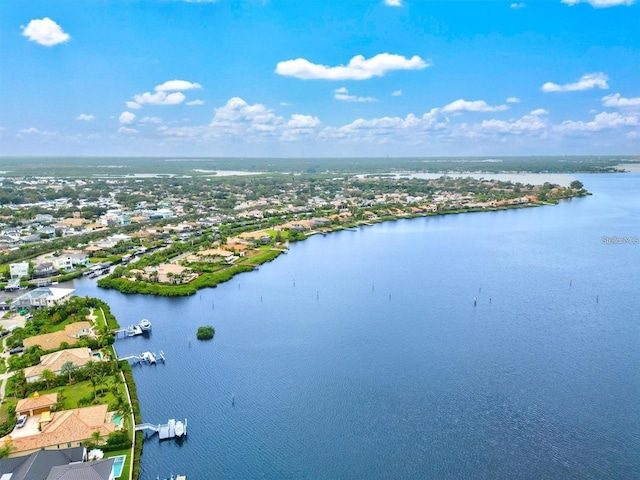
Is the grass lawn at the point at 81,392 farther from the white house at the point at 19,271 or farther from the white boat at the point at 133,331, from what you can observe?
the white house at the point at 19,271

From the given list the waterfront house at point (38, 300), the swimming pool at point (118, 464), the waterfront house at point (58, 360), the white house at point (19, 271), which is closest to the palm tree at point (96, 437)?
the swimming pool at point (118, 464)

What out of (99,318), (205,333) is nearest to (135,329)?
(99,318)

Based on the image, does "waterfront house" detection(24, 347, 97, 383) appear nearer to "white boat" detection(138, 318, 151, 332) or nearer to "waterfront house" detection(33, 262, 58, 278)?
"white boat" detection(138, 318, 151, 332)

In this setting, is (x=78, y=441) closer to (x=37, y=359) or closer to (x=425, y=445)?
(x=37, y=359)

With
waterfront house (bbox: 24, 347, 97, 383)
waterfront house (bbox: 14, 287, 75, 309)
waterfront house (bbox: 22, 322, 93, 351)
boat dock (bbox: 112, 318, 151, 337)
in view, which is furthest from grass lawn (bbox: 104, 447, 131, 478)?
waterfront house (bbox: 14, 287, 75, 309)

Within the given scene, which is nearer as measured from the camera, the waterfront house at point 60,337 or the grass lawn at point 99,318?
the waterfront house at point 60,337

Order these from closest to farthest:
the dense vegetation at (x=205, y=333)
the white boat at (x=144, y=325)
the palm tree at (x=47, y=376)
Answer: the palm tree at (x=47, y=376)
the dense vegetation at (x=205, y=333)
the white boat at (x=144, y=325)
